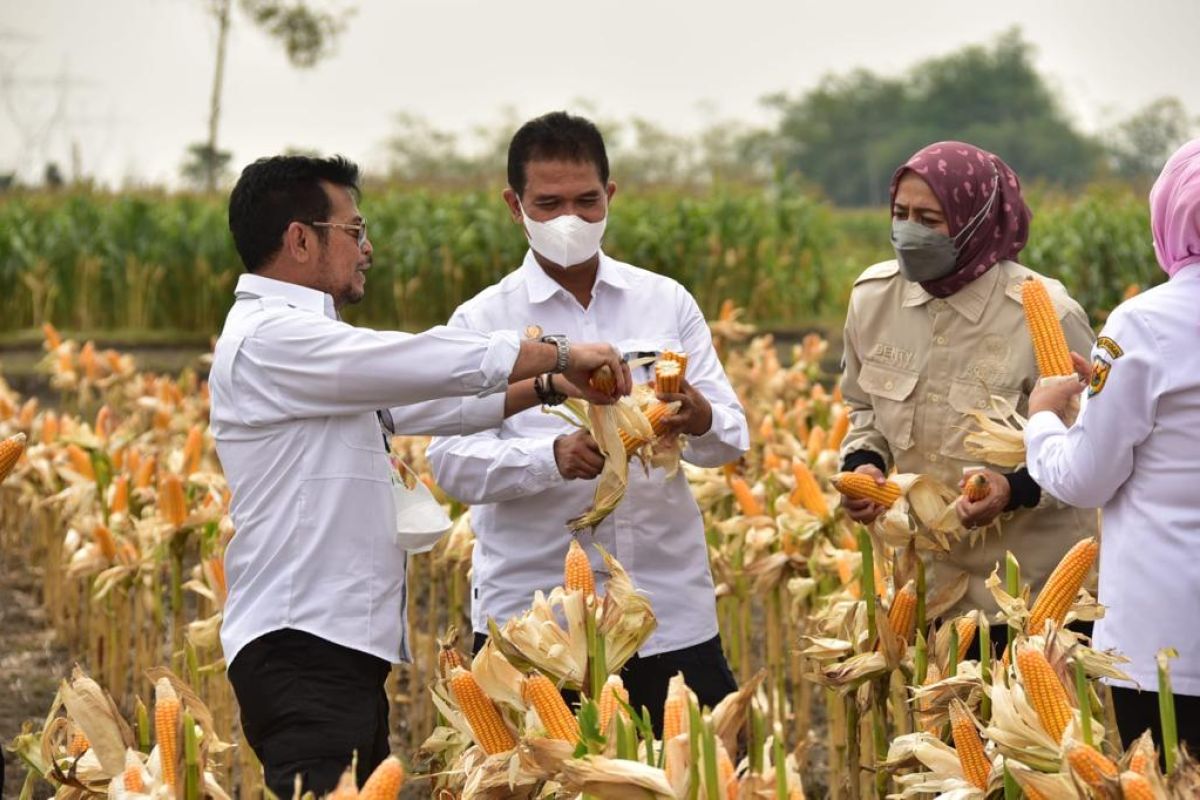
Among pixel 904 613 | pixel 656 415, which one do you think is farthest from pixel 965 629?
pixel 656 415

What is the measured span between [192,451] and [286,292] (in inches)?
126

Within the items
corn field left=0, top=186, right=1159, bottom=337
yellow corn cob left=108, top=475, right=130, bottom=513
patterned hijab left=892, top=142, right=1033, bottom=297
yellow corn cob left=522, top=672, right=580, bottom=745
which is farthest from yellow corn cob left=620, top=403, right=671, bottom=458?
corn field left=0, top=186, right=1159, bottom=337

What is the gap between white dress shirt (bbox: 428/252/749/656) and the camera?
4070mm

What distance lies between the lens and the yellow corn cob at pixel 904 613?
3.65 metres

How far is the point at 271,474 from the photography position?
3.52 meters

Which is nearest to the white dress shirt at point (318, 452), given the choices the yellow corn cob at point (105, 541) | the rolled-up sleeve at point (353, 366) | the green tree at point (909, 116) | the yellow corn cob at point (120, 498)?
the rolled-up sleeve at point (353, 366)

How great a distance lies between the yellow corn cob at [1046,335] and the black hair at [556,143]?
1.13 metres

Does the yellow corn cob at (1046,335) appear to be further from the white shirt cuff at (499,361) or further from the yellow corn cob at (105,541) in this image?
the yellow corn cob at (105,541)

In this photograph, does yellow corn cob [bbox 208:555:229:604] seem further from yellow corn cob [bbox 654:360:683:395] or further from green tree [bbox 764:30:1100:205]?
green tree [bbox 764:30:1100:205]

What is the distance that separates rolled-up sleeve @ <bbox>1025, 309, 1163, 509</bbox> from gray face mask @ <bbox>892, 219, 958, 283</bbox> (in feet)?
2.91

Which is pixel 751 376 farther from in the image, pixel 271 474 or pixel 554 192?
pixel 271 474

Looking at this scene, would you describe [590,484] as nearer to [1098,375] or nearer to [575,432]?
[575,432]

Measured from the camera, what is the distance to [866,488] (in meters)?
3.92

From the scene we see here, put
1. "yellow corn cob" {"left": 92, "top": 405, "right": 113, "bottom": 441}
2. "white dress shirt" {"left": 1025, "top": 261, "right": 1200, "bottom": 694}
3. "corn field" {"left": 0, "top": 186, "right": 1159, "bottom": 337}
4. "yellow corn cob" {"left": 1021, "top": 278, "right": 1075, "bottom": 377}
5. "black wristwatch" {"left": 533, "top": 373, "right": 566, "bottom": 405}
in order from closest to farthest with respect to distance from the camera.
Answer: "white dress shirt" {"left": 1025, "top": 261, "right": 1200, "bottom": 694}, "yellow corn cob" {"left": 1021, "top": 278, "right": 1075, "bottom": 377}, "black wristwatch" {"left": 533, "top": 373, "right": 566, "bottom": 405}, "yellow corn cob" {"left": 92, "top": 405, "right": 113, "bottom": 441}, "corn field" {"left": 0, "top": 186, "right": 1159, "bottom": 337}
